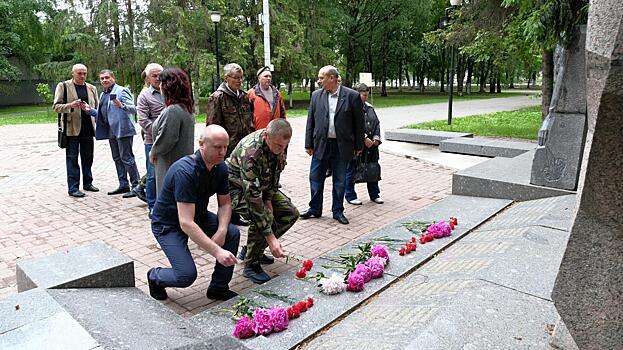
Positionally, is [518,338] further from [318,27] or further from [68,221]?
[318,27]

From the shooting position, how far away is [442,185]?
7336 mm

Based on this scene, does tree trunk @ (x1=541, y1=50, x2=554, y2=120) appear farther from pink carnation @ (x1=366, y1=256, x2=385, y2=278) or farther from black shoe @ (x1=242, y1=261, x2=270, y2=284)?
black shoe @ (x1=242, y1=261, x2=270, y2=284)

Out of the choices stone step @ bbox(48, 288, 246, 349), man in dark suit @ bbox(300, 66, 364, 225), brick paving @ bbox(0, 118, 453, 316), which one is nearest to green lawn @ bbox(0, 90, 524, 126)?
brick paving @ bbox(0, 118, 453, 316)

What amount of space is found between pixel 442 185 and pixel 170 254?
505 cm

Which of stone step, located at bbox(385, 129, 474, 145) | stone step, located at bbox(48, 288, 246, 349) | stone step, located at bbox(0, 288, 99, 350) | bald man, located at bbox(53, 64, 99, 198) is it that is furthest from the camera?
stone step, located at bbox(385, 129, 474, 145)

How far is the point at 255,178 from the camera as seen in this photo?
345 cm

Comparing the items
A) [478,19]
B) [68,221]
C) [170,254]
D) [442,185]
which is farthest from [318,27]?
[170,254]

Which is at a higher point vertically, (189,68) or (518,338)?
(189,68)

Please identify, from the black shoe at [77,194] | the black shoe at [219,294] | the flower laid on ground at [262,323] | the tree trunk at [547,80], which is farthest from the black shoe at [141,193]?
the tree trunk at [547,80]

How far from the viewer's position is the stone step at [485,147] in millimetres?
9242

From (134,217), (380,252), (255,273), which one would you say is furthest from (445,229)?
(134,217)

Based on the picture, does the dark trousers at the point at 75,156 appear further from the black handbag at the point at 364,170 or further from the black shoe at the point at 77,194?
the black handbag at the point at 364,170

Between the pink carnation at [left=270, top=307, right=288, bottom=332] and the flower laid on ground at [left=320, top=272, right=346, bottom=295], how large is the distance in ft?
1.52

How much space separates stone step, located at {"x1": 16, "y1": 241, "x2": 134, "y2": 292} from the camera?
9.38ft
